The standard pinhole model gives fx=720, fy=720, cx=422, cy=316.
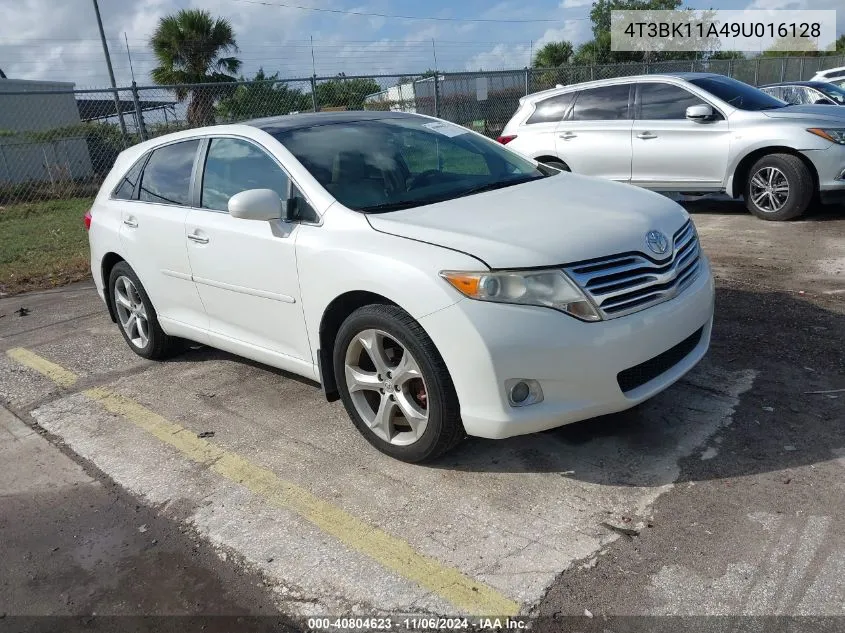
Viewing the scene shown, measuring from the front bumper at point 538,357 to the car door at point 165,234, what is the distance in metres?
2.09

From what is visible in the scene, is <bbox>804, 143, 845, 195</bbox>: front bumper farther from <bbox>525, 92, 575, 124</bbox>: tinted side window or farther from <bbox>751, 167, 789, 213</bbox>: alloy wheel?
<bbox>525, 92, 575, 124</bbox>: tinted side window

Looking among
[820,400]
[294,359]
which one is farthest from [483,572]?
[820,400]

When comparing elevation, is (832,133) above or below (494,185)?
below

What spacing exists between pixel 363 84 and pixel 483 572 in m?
15.1

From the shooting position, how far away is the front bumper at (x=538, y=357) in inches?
112

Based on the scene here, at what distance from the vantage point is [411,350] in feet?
10.1

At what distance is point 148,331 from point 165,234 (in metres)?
0.91

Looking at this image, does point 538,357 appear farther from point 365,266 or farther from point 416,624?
point 416,624

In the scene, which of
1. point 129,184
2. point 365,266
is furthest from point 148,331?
point 365,266

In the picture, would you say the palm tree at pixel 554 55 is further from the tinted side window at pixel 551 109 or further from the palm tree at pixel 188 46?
the tinted side window at pixel 551 109

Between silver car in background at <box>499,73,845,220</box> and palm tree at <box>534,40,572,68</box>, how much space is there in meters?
38.1

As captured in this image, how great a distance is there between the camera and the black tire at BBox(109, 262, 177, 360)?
16.2ft

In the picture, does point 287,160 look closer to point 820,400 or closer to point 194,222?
point 194,222

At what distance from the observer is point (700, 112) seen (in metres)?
8.03
